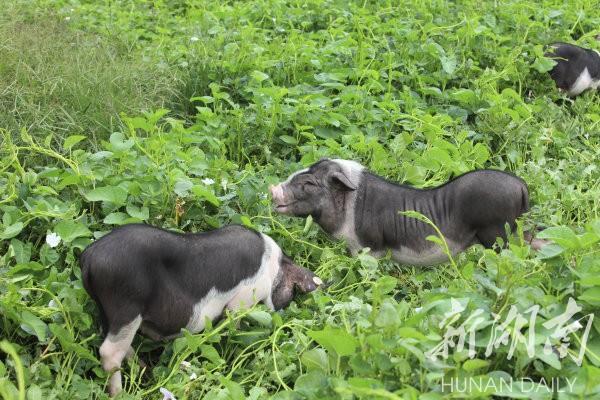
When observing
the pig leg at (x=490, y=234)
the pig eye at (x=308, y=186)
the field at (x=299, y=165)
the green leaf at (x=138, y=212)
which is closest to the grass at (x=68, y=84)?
the field at (x=299, y=165)

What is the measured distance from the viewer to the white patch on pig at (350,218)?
15.6 feet

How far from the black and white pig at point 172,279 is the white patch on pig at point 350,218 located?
621 mm

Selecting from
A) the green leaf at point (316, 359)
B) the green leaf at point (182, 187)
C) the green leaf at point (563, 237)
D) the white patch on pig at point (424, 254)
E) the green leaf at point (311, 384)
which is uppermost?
the green leaf at point (563, 237)

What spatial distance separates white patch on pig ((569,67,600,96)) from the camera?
7.12 meters

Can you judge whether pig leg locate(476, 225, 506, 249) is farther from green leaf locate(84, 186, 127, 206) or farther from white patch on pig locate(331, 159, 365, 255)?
green leaf locate(84, 186, 127, 206)

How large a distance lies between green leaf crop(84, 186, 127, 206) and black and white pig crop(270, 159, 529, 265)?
91 cm

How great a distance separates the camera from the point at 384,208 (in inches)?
186

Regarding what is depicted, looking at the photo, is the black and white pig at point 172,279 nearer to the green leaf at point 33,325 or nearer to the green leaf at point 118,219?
the green leaf at point 33,325

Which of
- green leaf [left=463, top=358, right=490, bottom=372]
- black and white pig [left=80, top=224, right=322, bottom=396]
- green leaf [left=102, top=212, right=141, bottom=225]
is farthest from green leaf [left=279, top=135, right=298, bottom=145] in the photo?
green leaf [left=463, top=358, right=490, bottom=372]

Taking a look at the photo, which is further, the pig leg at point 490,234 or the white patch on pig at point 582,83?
the white patch on pig at point 582,83

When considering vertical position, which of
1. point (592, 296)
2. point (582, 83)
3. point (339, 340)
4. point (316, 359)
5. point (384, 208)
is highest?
point (592, 296)

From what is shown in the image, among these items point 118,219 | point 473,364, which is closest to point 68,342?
point 118,219

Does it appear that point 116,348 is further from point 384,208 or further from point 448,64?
point 448,64

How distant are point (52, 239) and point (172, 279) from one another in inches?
29.7
